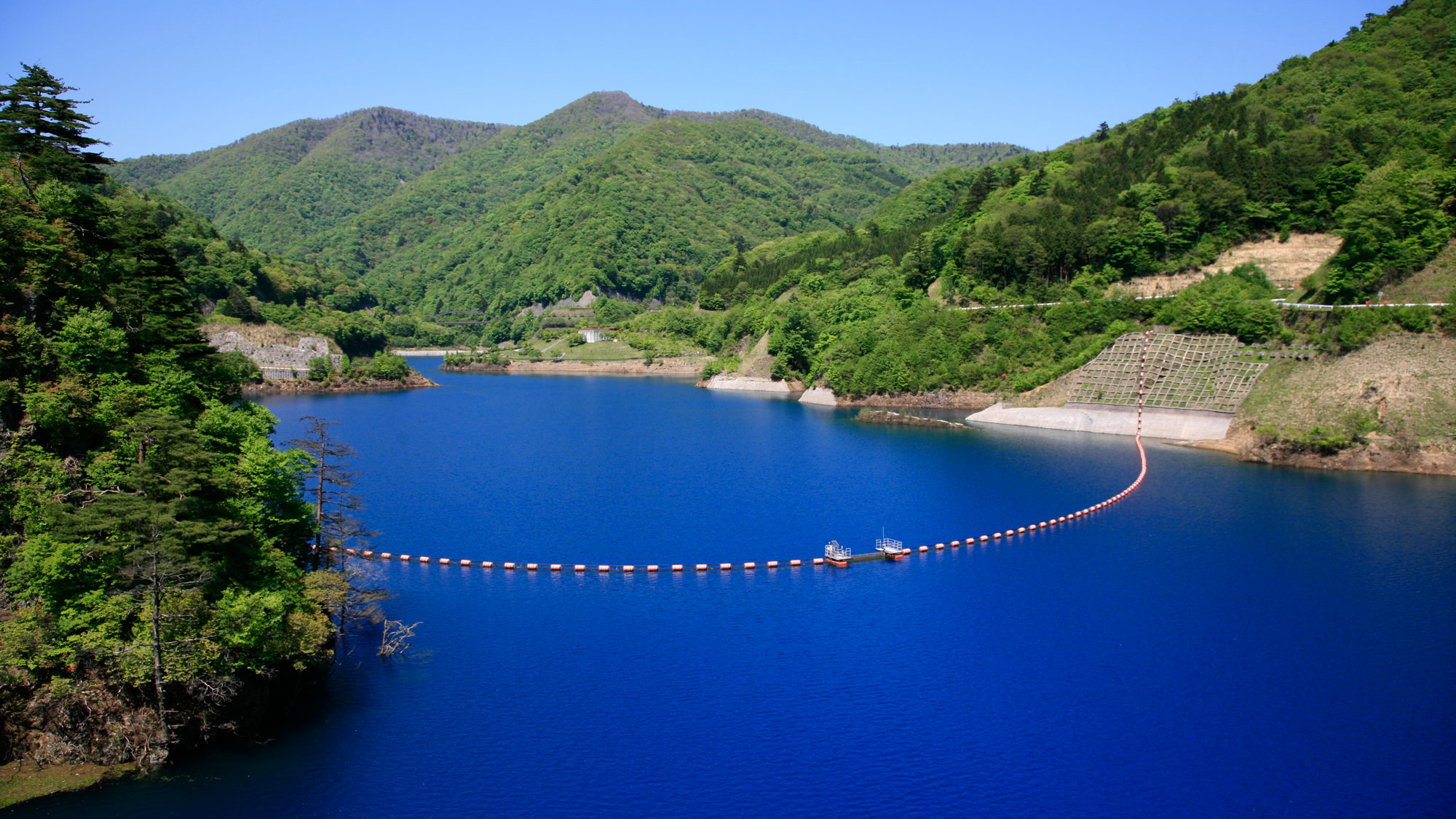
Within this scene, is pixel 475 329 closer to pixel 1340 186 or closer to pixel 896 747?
pixel 1340 186

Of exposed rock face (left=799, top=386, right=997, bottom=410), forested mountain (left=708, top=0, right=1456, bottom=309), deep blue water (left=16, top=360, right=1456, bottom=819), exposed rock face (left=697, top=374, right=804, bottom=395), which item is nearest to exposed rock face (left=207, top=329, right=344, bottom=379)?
exposed rock face (left=697, top=374, right=804, bottom=395)

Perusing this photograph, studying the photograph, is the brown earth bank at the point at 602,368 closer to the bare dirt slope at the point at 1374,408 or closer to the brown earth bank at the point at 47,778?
the bare dirt slope at the point at 1374,408

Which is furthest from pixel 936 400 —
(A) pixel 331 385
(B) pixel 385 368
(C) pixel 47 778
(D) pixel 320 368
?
(D) pixel 320 368

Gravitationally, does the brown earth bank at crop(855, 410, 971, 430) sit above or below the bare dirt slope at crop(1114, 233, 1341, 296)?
below

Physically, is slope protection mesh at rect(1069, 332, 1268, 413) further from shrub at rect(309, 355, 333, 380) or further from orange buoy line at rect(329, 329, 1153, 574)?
shrub at rect(309, 355, 333, 380)

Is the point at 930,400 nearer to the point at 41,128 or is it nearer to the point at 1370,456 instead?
the point at 1370,456
